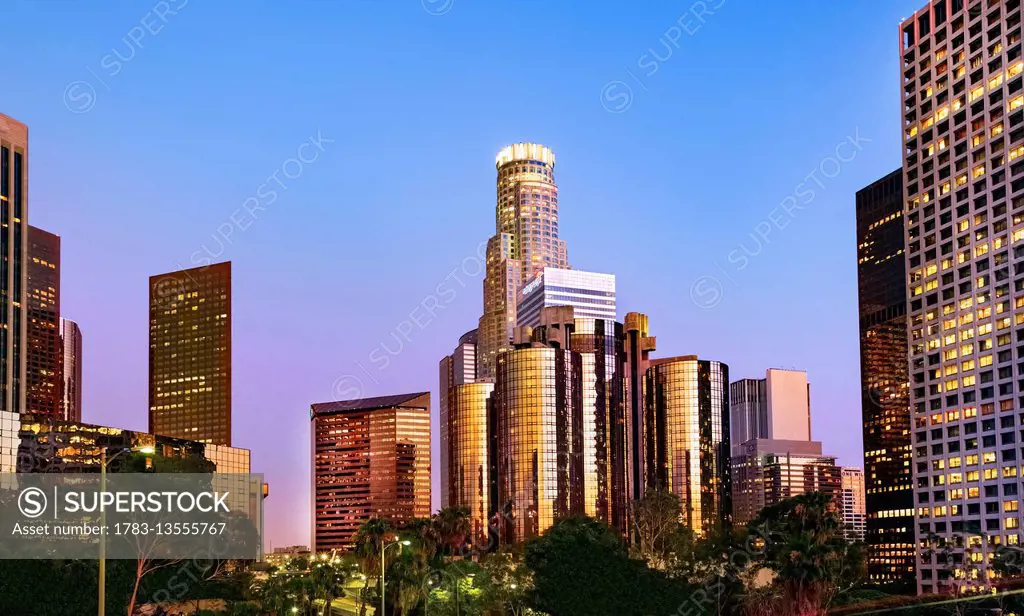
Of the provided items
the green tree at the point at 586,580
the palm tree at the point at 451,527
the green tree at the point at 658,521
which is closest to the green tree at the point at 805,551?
the green tree at the point at 586,580

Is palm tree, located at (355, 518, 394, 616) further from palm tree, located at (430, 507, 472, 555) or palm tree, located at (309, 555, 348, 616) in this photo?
palm tree, located at (430, 507, 472, 555)

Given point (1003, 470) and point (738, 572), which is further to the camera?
point (1003, 470)

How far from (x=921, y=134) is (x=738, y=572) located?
342 feet

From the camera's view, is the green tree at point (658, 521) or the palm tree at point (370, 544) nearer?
the palm tree at point (370, 544)

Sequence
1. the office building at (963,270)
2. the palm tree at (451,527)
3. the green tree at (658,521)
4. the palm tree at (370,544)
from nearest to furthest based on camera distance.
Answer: the palm tree at (370,544), the palm tree at (451,527), the green tree at (658,521), the office building at (963,270)

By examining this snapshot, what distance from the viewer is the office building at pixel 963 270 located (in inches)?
6334

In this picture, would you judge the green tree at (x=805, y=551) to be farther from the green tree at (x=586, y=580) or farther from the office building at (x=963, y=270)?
the office building at (x=963, y=270)

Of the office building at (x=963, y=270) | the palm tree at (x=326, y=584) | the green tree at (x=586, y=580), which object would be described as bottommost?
the palm tree at (x=326, y=584)

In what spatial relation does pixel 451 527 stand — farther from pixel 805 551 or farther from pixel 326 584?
pixel 805 551

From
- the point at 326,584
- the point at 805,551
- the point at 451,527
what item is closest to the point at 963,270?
the point at 451,527

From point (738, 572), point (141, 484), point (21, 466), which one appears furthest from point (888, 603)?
point (21, 466)

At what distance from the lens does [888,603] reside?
97250mm

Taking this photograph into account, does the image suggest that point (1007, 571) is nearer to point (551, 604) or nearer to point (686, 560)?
point (686, 560)

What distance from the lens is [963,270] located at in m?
170
